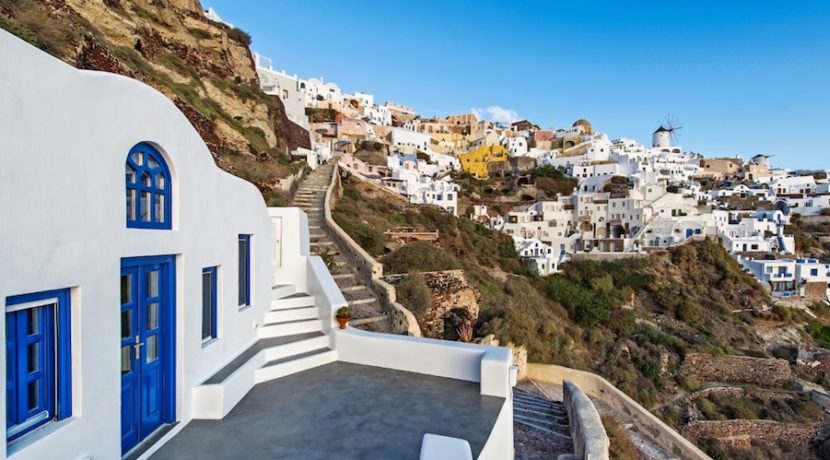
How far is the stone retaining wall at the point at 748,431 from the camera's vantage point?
55.1ft

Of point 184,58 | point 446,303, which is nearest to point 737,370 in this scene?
point 446,303

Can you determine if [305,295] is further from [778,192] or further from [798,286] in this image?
[778,192]

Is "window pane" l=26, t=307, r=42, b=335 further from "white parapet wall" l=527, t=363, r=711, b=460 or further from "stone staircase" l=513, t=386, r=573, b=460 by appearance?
"white parapet wall" l=527, t=363, r=711, b=460

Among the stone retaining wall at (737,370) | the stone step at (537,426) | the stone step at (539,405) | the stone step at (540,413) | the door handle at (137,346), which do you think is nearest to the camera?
the door handle at (137,346)

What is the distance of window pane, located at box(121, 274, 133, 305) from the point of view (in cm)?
338


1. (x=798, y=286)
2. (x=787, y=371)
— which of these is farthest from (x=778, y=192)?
(x=787, y=371)

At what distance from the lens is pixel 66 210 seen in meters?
2.66

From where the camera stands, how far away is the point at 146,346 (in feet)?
12.0

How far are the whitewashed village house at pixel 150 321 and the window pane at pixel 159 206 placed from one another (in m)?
0.01

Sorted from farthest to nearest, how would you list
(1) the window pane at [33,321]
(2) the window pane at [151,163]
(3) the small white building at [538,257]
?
1. (3) the small white building at [538,257]
2. (2) the window pane at [151,163]
3. (1) the window pane at [33,321]

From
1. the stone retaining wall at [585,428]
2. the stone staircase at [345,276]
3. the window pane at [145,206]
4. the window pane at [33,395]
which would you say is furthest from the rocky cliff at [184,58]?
the window pane at [33,395]

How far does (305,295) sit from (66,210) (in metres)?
5.09

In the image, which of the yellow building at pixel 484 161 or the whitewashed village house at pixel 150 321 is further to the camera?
the yellow building at pixel 484 161

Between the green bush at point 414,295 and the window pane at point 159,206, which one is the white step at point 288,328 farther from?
the green bush at point 414,295
